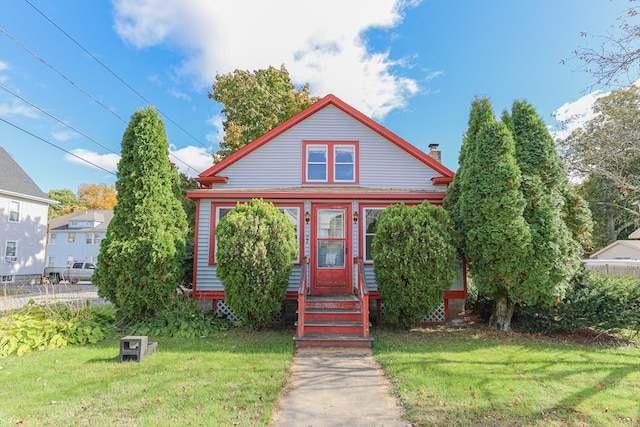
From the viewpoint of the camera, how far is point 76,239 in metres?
30.7

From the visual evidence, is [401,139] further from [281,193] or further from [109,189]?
[109,189]

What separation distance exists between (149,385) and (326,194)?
18.7ft

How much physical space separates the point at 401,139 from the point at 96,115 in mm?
11445

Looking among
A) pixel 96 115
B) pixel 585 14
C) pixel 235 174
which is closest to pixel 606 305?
pixel 585 14

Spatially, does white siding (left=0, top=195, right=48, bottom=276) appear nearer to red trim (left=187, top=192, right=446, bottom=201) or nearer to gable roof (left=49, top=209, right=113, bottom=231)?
gable roof (left=49, top=209, right=113, bottom=231)

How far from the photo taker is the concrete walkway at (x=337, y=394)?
3605 mm

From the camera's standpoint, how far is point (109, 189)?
148 ft

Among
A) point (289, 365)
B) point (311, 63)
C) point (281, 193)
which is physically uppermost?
point (311, 63)

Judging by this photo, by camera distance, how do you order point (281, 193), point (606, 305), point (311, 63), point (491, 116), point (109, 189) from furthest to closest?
point (109, 189) < point (311, 63) < point (281, 193) < point (491, 116) < point (606, 305)

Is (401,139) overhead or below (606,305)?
overhead

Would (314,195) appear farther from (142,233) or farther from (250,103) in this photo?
(250,103)

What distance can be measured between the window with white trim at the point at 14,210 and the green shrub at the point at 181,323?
59.3 ft

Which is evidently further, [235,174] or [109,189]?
[109,189]

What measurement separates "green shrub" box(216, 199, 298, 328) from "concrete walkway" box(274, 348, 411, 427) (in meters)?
1.55
